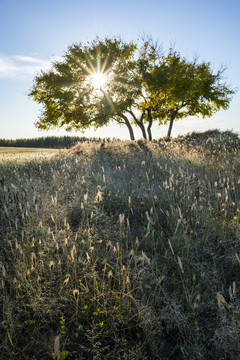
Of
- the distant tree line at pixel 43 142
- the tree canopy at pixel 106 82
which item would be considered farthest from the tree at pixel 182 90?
the distant tree line at pixel 43 142

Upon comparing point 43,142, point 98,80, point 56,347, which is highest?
point 98,80

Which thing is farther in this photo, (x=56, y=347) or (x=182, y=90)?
(x=182, y=90)

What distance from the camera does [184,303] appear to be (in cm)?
227

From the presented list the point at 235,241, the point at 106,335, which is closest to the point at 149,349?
the point at 106,335

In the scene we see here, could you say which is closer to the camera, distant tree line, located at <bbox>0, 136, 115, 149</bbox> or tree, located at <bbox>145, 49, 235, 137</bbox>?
tree, located at <bbox>145, 49, 235, 137</bbox>

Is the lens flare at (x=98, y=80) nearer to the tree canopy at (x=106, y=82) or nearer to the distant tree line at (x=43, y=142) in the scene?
the tree canopy at (x=106, y=82)

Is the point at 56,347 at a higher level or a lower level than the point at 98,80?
lower

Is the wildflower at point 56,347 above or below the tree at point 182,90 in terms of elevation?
below

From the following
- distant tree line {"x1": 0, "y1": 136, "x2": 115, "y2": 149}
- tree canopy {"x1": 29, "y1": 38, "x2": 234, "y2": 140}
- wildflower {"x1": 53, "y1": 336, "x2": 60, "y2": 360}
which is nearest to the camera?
wildflower {"x1": 53, "y1": 336, "x2": 60, "y2": 360}

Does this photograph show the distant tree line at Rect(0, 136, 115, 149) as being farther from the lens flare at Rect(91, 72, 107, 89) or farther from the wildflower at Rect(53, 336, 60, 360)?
the wildflower at Rect(53, 336, 60, 360)

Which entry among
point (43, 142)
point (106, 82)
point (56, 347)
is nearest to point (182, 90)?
point (106, 82)

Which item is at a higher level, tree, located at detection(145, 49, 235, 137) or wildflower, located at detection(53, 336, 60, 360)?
tree, located at detection(145, 49, 235, 137)

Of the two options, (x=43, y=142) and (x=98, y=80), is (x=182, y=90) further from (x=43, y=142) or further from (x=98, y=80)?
(x=43, y=142)

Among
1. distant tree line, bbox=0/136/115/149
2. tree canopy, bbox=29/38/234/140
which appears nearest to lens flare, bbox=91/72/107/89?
tree canopy, bbox=29/38/234/140
